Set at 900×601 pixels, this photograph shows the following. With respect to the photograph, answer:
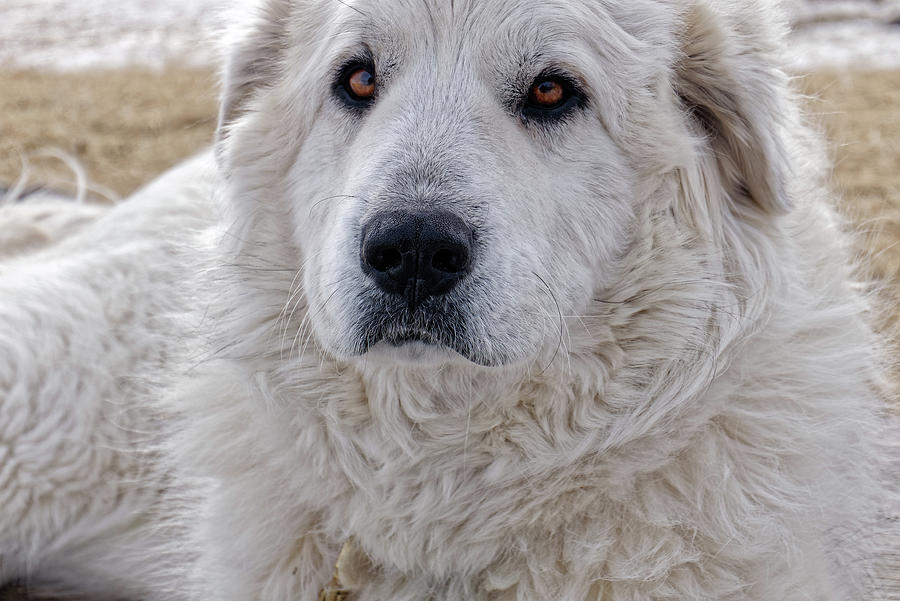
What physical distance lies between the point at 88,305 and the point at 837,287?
7.95 feet

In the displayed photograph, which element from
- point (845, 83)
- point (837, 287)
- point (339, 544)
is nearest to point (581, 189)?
point (837, 287)

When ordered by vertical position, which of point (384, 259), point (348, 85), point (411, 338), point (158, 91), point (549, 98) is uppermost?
point (549, 98)

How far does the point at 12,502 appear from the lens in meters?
3.15

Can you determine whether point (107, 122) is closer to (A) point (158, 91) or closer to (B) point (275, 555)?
(A) point (158, 91)

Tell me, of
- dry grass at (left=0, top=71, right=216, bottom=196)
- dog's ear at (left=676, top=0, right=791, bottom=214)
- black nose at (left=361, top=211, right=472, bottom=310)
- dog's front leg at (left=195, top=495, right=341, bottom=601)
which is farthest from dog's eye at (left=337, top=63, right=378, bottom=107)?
dry grass at (left=0, top=71, right=216, bottom=196)

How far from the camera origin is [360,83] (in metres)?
2.49

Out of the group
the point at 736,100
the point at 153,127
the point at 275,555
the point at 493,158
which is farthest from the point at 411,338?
the point at 153,127

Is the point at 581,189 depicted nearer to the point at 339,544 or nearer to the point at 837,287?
the point at 837,287

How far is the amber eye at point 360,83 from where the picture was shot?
248 cm

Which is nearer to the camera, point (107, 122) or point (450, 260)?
point (450, 260)

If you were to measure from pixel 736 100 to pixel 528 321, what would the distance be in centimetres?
84

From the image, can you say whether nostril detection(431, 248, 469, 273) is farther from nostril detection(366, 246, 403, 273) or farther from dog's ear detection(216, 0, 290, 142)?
dog's ear detection(216, 0, 290, 142)

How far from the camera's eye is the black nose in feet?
6.77

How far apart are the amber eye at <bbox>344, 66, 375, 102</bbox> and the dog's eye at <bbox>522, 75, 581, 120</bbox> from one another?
0.39 metres
